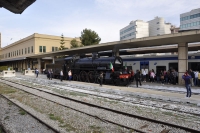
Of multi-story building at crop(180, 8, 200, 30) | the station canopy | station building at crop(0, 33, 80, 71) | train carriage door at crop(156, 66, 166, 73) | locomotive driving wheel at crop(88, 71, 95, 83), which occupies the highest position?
multi-story building at crop(180, 8, 200, 30)

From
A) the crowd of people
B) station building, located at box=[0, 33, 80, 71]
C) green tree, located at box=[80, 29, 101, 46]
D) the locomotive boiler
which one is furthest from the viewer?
station building, located at box=[0, 33, 80, 71]

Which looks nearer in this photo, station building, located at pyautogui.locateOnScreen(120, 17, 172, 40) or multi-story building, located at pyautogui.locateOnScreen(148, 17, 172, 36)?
multi-story building, located at pyautogui.locateOnScreen(148, 17, 172, 36)

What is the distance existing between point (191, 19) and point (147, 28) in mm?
32211

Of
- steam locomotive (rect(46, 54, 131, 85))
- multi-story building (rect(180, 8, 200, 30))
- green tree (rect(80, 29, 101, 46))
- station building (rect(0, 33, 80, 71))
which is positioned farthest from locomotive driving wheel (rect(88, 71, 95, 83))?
multi-story building (rect(180, 8, 200, 30))

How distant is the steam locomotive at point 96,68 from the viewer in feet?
55.9

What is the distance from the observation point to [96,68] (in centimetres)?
1878

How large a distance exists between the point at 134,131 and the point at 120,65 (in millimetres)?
12767

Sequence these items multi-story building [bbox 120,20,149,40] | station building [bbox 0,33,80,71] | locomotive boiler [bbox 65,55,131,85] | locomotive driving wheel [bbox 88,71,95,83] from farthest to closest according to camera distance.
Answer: multi-story building [bbox 120,20,149,40], station building [bbox 0,33,80,71], locomotive driving wheel [bbox 88,71,95,83], locomotive boiler [bbox 65,55,131,85]

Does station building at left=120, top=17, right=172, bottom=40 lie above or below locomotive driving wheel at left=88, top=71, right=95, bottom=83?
above

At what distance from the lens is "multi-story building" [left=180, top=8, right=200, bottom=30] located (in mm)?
77375

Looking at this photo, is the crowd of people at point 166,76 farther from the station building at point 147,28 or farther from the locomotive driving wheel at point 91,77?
the station building at point 147,28

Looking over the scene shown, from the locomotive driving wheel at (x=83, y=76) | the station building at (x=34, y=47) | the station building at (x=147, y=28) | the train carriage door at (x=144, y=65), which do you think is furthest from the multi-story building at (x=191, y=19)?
→ the locomotive driving wheel at (x=83, y=76)

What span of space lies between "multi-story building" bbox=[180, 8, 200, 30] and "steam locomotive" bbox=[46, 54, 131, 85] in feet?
227

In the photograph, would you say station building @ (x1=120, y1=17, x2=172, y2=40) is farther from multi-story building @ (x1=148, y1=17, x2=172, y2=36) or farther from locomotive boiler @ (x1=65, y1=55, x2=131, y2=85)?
locomotive boiler @ (x1=65, y1=55, x2=131, y2=85)
